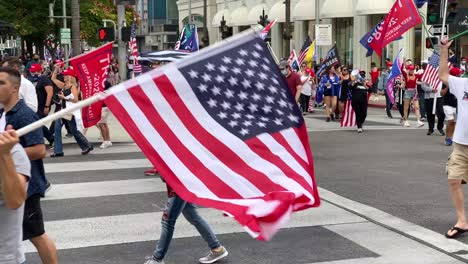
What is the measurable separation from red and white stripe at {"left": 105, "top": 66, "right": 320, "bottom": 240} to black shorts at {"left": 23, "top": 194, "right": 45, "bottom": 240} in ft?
4.91

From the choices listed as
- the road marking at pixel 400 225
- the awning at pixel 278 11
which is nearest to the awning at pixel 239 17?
the awning at pixel 278 11

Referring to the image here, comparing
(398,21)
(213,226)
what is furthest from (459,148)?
(398,21)

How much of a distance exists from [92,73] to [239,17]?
129 feet

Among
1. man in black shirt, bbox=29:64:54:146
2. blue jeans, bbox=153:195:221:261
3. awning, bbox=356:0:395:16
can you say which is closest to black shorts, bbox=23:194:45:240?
blue jeans, bbox=153:195:221:261

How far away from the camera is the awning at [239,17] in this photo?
50531mm

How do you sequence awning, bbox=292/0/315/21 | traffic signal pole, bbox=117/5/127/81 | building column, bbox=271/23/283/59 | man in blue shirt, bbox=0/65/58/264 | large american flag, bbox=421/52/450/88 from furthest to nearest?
1. building column, bbox=271/23/283/59
2. awning, bbox=292/0/315/21
3. traffic signal pole, bbox=117/5/127/81
4. large american flag, bbox=421/52/450/88
5. man in blue shirt, bbox=0/65/58/264

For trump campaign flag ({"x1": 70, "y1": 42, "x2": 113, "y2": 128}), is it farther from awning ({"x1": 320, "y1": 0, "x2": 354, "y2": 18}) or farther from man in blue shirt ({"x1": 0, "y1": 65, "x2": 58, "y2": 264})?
awning ({"x1": 320, "y1": 0, "x2": 354, "y2": 18})

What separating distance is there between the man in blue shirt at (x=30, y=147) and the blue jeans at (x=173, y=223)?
3.34ft

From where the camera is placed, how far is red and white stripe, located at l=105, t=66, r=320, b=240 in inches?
143

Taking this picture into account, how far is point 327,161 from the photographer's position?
39.2 ft

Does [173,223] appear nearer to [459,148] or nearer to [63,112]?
[63,112]

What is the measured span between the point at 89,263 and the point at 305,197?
2818 mm

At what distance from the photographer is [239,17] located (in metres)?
51.0

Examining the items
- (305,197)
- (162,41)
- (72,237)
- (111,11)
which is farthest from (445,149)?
(162,41)
